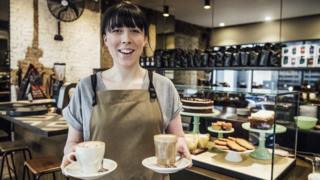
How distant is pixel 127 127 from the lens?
1072 mm

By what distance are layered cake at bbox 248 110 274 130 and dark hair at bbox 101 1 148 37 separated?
119 cm

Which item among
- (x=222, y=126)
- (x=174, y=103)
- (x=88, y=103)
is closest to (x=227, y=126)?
(x=222, y=126)

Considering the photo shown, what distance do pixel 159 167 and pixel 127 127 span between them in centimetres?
22

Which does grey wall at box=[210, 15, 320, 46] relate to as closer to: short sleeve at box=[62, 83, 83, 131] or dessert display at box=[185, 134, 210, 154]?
dessert display at box=[185, 134, 210, 154]

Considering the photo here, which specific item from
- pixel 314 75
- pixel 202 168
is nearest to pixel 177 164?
pixel 202 168

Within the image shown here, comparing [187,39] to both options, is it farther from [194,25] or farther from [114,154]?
[114,154]

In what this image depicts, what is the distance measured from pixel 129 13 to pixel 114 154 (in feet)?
1.94

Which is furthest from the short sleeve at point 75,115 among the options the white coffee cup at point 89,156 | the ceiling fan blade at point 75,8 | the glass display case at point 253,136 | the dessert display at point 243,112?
the ceiling fan blade at point 75,8

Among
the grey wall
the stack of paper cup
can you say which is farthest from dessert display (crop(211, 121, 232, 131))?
the grey wall

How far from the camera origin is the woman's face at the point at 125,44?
1035mm

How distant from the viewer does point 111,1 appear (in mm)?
6242

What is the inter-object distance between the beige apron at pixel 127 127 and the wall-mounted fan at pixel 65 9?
4398 millimetres

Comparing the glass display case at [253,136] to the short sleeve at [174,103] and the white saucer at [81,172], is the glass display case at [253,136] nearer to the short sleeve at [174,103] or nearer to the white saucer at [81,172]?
the short sleeve at [174,103]

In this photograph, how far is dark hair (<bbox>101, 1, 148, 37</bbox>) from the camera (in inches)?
41.0
